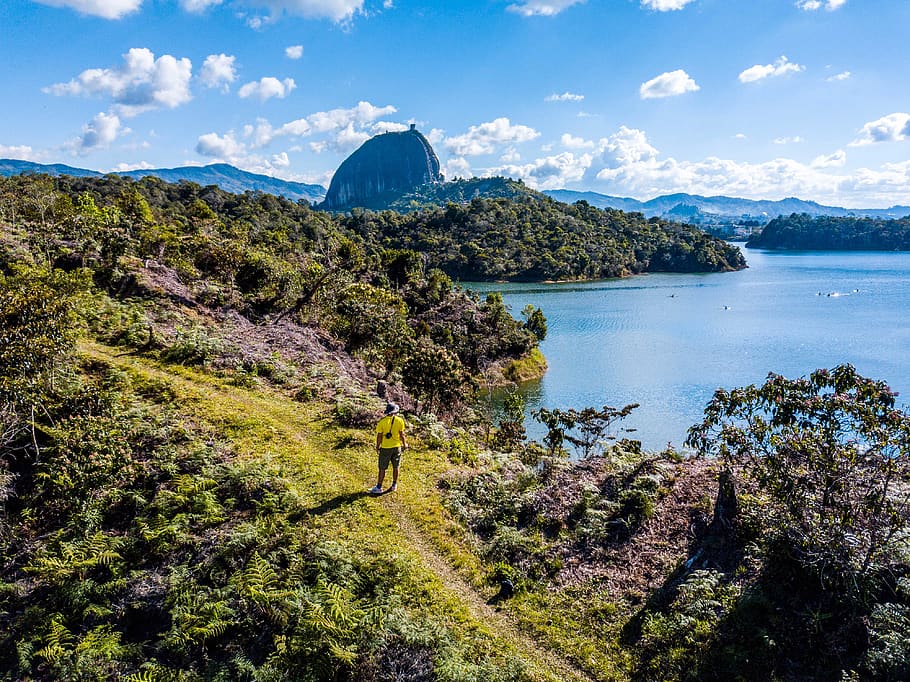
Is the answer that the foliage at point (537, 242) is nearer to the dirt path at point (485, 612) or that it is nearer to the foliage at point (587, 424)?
the foliage at point (587, 424)

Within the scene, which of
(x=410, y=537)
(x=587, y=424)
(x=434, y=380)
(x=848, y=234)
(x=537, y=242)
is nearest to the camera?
(x=410, y=537)

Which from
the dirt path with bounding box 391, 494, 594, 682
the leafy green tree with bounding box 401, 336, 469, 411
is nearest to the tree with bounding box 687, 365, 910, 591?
the dirt path with bounding box 391, 494, 594, 682

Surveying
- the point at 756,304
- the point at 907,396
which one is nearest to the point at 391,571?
the point at 907,396

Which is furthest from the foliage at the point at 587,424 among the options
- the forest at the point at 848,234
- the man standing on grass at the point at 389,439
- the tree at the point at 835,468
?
the forest at the point at 848,234

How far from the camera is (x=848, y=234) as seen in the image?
184m

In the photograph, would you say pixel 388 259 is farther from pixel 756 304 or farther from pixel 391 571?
pixel 756 304

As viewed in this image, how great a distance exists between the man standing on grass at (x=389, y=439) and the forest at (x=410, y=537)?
67cm

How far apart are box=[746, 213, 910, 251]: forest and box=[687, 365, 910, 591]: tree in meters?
222

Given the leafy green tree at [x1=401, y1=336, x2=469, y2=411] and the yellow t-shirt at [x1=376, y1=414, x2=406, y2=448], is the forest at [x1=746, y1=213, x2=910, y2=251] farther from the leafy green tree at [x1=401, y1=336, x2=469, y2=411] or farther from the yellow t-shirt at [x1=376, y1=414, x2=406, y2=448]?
the yellow t-shirt at [x1=376, y1=414, x2=406, y2=448]

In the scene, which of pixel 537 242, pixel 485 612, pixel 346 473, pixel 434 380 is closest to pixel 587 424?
pixel 434 380

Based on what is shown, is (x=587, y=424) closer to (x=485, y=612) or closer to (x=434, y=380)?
(x=434, y=380)

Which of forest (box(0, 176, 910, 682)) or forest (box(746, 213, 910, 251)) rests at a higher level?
forest (box(746, 213, 910, 251))

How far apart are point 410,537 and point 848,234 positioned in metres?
229

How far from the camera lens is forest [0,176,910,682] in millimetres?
7590
